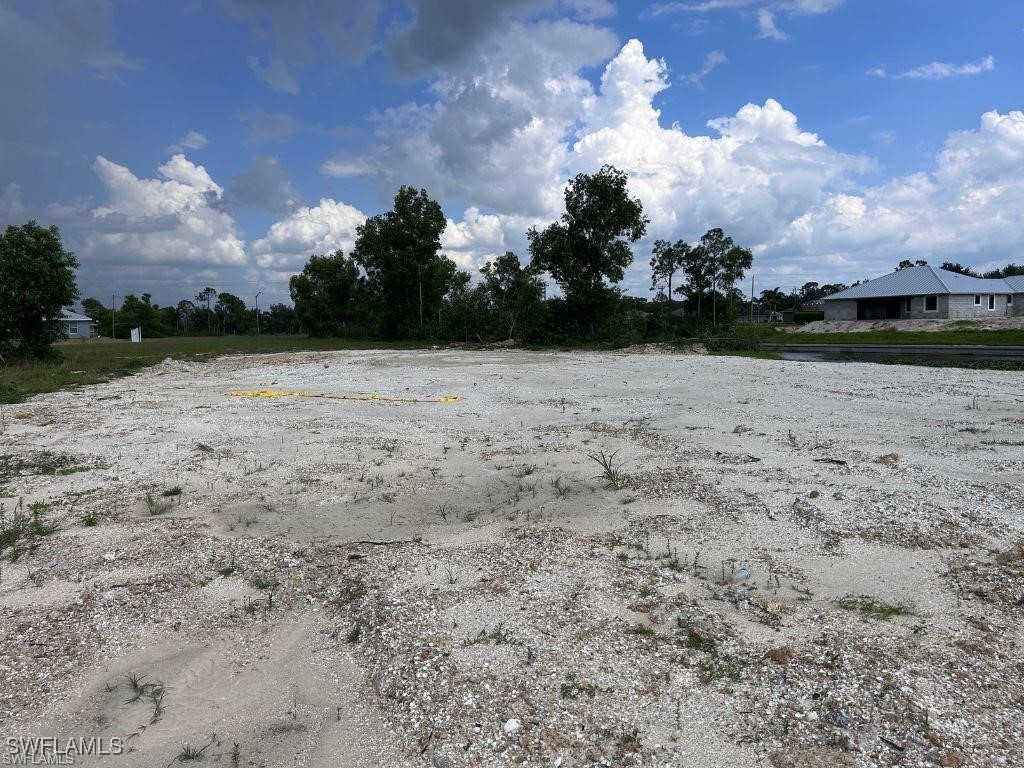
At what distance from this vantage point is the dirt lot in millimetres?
2867

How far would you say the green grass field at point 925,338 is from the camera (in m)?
31.3

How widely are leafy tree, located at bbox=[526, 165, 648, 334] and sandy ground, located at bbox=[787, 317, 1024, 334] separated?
69.4 feet

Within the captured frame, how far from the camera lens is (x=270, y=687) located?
3252 millimetres

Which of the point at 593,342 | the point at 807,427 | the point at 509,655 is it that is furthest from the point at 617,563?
the point at 593,342

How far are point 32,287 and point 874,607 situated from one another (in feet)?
86.5

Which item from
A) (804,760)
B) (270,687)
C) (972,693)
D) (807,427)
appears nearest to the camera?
(804,760)

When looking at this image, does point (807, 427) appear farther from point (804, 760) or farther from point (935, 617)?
point (804, 760)

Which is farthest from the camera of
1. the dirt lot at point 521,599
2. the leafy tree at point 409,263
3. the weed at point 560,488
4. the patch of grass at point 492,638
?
the leafy tree at point 409,263

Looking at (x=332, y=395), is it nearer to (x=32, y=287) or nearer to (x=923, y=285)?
(x=32, y=287)

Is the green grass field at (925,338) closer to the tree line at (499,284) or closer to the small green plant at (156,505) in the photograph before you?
the tree line at (499,284)

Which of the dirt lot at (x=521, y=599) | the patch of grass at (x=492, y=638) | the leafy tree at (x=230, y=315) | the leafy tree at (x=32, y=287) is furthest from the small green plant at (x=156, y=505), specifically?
the leafy tree at (x=230, y=315)

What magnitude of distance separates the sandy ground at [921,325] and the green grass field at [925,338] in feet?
6.21

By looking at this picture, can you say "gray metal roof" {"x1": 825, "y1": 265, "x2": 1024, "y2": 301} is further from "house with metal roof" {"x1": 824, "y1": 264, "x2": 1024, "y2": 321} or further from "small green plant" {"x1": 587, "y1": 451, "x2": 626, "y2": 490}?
"small green plant" {"x1": 587, "y1": 451, "x2": 626, "y2": 490}

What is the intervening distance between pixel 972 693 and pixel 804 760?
3.54ft
